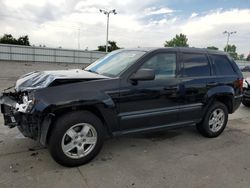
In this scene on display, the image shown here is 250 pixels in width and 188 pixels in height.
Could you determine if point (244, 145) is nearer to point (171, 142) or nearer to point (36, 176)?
point (171, 142)

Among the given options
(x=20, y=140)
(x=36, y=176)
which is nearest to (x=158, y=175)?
(x=36, y=176)

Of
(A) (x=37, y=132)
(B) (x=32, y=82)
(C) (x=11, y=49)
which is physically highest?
(C) (x=11, y=49)

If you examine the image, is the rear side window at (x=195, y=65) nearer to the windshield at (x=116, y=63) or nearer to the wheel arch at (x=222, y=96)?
the wheel arch at (x=222, y=96)

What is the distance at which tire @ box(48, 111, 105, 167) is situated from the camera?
3375 mm

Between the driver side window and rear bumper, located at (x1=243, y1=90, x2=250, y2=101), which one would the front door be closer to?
the driver side window

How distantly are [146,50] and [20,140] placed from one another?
268 centimetres

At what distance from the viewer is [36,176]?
328 cm

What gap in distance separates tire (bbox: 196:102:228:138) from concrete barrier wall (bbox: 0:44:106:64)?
1046 inches

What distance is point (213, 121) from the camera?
509 cm

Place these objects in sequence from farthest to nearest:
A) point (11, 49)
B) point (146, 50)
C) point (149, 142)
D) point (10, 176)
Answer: point (11, 49) → point (149, 142) → point (146, 50) → point (10, 176)

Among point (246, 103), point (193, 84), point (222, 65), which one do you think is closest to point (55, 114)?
point (193, 84)

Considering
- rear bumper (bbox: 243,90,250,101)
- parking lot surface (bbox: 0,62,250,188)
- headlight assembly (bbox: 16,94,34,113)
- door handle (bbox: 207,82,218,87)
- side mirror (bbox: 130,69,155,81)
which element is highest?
side mirror (bbox: 130,69,155,81)

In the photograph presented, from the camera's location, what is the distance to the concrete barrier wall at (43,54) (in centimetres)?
2977

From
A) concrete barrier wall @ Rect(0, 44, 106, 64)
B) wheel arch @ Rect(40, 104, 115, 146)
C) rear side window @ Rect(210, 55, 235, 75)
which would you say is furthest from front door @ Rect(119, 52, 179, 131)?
concrete barrier wall @ Rect(0, 44, 106, 64)
